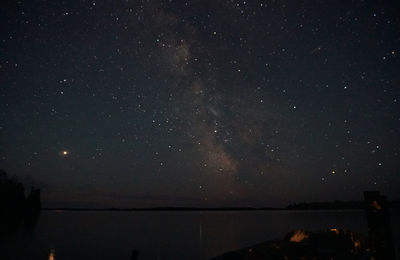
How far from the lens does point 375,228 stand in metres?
8.08

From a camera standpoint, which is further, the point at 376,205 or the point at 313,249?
the point at 313,249

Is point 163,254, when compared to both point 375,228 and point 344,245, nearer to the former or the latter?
point 344,245

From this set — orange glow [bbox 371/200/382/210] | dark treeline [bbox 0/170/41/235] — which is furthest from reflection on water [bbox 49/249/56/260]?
dark treeline [bbox 0/170/41/235]

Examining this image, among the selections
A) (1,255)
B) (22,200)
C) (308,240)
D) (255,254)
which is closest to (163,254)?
(1,255)

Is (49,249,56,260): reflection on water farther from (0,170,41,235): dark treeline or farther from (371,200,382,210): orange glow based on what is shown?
(0,170,41,235): dark treeline

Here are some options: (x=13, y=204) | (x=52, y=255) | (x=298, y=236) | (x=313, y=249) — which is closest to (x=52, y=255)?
(x=52, y=255)

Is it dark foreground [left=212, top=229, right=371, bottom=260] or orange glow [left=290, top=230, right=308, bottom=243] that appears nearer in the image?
dark foreground [left=212, top=229, right=371, bottom=260]

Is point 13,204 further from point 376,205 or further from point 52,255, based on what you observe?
point 376,205

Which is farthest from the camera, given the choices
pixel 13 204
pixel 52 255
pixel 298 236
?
pixel 13 204

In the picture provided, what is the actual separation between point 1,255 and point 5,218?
274 feet

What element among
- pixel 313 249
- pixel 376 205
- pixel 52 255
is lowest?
pixel 52 255

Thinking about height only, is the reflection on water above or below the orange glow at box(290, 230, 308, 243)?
below

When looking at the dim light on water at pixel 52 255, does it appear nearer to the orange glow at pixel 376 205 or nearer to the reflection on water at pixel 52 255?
the reflection on water at pixel 52 255

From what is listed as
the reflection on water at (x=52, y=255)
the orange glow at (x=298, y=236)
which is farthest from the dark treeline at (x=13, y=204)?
the orange glow at (x=298, y=236)
